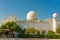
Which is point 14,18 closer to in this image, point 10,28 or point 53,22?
point 10,28

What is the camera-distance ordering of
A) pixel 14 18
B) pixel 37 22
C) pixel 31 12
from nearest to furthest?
pixel 14 18, pixel 37 22, pixel 31 12

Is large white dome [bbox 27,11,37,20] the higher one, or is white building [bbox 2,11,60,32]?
large white dome [bbox 27,11,37,20]

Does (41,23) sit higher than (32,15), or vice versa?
(32,15)

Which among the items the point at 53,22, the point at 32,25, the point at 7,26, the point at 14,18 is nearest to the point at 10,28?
the point at 7,26

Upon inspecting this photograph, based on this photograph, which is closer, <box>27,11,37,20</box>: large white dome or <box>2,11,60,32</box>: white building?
<box>2,11,60,32</box>: white building

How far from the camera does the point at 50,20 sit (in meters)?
42.6

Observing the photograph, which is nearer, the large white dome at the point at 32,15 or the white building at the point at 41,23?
the white building at the point at 41,23

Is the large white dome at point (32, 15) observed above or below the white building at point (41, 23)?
above

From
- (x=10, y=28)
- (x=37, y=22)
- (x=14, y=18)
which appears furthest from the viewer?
(x=37, y=22)

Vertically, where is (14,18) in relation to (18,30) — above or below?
above

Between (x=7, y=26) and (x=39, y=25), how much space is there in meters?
8.88

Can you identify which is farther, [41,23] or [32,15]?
[32,15]

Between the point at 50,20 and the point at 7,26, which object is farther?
the point at 50,20

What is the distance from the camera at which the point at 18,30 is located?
3747cm
